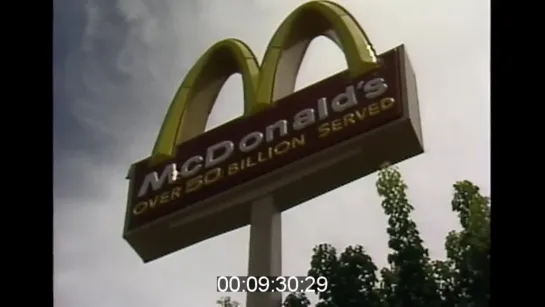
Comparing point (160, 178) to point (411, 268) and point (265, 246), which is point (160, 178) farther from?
point (411, 268)

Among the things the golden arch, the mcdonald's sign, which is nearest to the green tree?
the mcdonald's sign

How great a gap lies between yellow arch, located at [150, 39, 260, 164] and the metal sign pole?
0.76ft

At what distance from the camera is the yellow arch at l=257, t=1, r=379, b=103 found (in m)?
2.04

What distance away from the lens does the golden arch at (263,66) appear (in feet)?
6.63

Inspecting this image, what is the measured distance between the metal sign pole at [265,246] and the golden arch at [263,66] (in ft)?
0.74

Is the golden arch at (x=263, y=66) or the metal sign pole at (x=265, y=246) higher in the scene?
the golden arch at (x=263, y=66)

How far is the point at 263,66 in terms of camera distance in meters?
2.09
